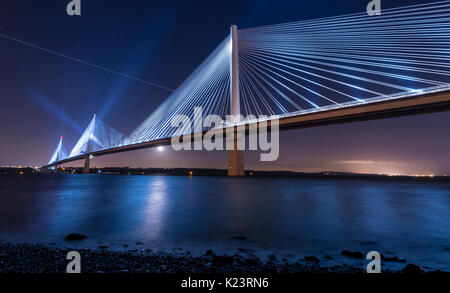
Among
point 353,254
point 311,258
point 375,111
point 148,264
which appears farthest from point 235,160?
point 148,264

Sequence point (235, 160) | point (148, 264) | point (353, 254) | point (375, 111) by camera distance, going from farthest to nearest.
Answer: point (235, 160), point (375, 111), point (353, 254), point (148, 264)

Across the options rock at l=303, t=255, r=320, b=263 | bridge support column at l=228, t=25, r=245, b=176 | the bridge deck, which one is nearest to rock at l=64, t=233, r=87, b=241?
rock at l=303, t=255, r=320, b=263

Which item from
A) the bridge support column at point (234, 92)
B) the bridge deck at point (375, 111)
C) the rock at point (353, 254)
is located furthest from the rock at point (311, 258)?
the bridge support column at point (234, 92)

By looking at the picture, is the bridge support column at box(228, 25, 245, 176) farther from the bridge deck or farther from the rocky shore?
the rocky shore

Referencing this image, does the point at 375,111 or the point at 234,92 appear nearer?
the point at 375,111

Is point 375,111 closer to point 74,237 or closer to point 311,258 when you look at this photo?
point 311,258

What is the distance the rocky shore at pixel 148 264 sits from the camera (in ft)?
12.0

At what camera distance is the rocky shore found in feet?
12.0

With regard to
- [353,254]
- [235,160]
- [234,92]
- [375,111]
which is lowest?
[353,254]

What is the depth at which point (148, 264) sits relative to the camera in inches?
156

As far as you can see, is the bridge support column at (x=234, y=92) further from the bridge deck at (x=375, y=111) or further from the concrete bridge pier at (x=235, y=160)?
the bridge deck at (x=375, y=111)

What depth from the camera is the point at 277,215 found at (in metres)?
10.5

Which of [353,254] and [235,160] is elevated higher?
[235,160]
